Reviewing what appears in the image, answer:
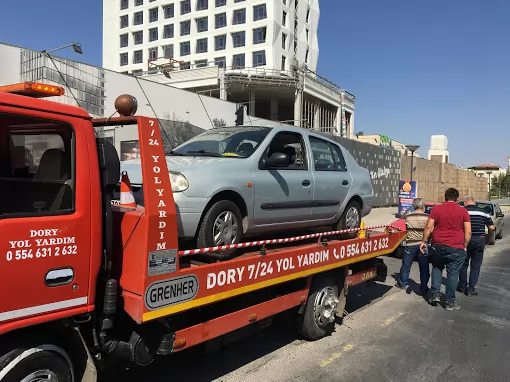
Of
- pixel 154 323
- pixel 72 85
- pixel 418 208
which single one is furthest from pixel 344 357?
pixel 72 85

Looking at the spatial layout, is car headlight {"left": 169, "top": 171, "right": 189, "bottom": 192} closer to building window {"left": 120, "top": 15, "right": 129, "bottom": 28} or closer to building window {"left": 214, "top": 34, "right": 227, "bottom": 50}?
building window {"left": 214, "top": 34, "right": 227, "bottom": 50}

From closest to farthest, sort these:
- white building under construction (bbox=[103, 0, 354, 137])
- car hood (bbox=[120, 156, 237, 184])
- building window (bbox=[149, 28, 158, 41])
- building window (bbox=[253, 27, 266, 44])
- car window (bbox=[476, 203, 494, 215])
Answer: car hood (bbox=[120, 156, 237, 184]) → car window (bbox=[476, 203, 494, 215]) → white building under construction (bbox=[103, 0, 354, 137]) → building window (bbox=[253, 27, 266, 44]) → building window (bbox=[149, 28, 158, 41])

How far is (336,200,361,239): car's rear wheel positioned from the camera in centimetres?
594

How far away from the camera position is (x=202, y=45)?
2180 inches

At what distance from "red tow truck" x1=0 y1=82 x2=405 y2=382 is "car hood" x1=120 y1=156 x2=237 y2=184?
1.55 feet

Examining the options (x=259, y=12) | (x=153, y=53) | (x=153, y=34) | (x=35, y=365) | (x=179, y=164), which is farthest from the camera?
(x=153, y=53)

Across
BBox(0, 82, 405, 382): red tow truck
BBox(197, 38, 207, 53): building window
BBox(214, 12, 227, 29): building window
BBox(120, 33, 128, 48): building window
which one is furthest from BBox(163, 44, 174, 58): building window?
BBox(0, 82, 405, 382): red tow truck

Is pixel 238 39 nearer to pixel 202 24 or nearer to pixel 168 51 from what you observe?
pixel 202 24

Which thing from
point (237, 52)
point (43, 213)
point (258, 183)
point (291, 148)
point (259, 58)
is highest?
point (237, 52)

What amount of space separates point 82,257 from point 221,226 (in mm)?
1540

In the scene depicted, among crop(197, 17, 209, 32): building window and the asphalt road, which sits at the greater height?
crop(197, 17, 209, 32): building window

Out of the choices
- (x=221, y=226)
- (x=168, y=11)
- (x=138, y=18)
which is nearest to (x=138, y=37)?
(x=138, y=18)

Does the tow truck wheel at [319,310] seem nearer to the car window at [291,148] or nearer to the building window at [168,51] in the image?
the car window at [291,148]

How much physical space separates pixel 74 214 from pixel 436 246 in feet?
19.4
